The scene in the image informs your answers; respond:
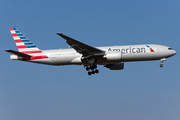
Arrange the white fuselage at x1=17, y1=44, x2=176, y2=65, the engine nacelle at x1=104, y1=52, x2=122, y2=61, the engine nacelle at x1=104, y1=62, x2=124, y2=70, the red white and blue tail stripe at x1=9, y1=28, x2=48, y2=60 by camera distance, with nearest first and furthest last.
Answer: the engine nacelle at x1=104, y1=52, x2=122, y2=61 → the white fuselage at x1=17, y1=44, x2=176, y2=65 → the red white and blue tail stripe at x1=9, y1=28, x2=48, y2=60 → the engine nacelle at x1=104, y1=62, x2=124, y2=70

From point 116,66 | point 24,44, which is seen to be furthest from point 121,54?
point 24,44

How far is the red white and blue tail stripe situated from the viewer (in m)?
39.7

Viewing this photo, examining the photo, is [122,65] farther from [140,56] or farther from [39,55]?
[39,55]

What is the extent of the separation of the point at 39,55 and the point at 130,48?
12605mm

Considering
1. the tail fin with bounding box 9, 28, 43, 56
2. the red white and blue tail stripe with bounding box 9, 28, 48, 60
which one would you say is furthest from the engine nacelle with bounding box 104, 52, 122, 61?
the tail fin with bounding box 9, 28, 43, 56

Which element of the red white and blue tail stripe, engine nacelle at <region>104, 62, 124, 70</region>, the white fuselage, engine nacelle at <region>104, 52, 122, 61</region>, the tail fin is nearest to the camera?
engine nacelle at <region>104, 52, 122, 61</region>

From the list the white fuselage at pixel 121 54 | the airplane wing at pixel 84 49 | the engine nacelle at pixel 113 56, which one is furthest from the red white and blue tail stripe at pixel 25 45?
the engine nacelle at pixel 113 56

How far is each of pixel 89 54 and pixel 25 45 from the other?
965cm

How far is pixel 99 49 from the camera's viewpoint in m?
38.2

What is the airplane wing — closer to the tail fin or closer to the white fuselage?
the white fuselage

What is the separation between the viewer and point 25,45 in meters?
40.8

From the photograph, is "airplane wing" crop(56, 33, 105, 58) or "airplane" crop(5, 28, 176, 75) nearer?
"airplane wing" crop(56, 33, 105, 58)

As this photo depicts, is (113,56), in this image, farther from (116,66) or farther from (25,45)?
(25,45)

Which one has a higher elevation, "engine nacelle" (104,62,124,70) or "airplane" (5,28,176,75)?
"airplane" (5,28,176,75)
